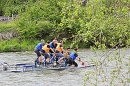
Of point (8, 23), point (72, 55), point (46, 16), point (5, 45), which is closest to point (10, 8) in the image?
point (8, 23)

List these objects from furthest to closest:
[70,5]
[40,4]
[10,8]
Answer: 1. [10,8]
2. [40,4]
3. [70,5]

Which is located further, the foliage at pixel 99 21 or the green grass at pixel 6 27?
the green grass at pixel 6 27

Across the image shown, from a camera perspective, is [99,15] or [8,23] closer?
[99,15]

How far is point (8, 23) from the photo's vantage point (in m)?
48.2

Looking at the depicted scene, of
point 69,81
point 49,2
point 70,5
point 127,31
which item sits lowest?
point 69,81

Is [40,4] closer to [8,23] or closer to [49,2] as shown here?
[49,2]

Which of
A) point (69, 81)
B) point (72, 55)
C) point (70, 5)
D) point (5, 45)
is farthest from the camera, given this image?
point (5, 45)

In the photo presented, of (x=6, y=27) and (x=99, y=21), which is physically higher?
(x=6, y=27)

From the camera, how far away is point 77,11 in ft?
31.7

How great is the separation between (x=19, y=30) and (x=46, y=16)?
3625 mm

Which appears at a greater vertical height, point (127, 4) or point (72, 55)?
point (127, 4)

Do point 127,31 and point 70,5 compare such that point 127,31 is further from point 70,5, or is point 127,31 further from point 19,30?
point 19,30

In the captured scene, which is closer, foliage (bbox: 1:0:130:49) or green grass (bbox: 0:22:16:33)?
foliage (bbox: 1:0:130:49)

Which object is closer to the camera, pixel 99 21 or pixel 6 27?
pixel 99 21
